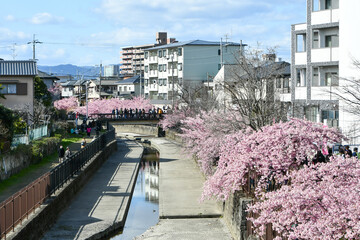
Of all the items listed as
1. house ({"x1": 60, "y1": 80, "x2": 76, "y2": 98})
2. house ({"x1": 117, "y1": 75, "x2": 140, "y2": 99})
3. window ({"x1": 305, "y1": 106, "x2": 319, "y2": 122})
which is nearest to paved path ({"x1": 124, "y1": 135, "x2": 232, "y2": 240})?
window ({"x1": 305, "y1": 106, "x2": 319, "y2": 122})

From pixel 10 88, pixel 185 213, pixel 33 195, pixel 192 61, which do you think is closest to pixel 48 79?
pixel 192 61

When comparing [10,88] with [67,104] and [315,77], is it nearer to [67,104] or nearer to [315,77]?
[315,77]

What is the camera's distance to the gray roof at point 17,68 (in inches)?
1914

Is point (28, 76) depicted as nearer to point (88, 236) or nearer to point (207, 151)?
point (207, 151)

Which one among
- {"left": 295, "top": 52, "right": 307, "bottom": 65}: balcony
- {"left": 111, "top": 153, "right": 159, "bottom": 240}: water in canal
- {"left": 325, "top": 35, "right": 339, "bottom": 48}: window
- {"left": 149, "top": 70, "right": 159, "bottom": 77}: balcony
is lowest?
{"left": 111, "top": 153, "right": 159, "bottom": 240}: water in canal

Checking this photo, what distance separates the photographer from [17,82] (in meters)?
49.2

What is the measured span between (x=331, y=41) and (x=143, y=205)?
54.5 ft

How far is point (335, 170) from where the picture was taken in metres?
12.8

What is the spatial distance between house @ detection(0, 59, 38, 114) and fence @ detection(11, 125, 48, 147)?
197 inches

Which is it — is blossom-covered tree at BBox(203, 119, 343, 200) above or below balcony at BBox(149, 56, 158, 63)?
below

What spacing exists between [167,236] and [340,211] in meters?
10.9

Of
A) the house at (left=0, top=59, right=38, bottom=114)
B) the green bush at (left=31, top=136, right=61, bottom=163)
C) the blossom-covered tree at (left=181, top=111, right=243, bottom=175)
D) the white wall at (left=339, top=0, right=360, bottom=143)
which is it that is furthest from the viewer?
the house at (left=0, top=59, right=38, bottom=114)

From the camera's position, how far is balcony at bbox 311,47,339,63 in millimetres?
35578

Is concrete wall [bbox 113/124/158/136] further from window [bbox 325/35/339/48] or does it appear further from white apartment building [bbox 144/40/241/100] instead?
window [bbox 325/35/339/48]
